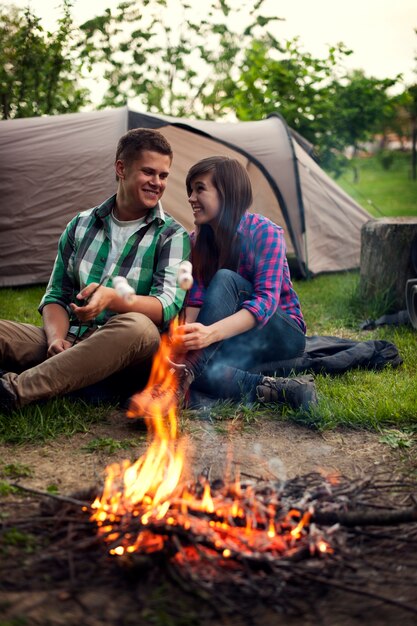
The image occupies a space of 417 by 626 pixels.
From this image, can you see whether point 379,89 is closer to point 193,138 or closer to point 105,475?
point 193,138

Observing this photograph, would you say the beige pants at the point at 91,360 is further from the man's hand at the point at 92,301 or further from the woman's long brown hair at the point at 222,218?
the woman's long brown hair at the point at 222,218

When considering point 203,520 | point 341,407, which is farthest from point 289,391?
point 203,520

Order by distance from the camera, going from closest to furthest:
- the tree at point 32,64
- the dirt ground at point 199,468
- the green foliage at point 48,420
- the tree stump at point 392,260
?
the dirt ground at point 199,468
the green foliage at point 48,420
the tree stump at point 392,260
the tree at point 32,64

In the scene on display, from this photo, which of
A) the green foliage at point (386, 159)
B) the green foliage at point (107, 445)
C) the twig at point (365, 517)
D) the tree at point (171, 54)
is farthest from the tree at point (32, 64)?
the green foliage at point (386, 159)

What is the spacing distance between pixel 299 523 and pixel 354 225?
647 centimetres

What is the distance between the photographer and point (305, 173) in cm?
793

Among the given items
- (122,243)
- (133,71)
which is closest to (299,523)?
(122,243)

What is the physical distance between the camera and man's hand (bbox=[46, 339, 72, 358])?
3.51 metres

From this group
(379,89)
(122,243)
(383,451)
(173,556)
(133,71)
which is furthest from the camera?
(133,71)

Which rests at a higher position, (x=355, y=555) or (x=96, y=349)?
(x=96, y=349)

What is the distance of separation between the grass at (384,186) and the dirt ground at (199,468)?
6041mm

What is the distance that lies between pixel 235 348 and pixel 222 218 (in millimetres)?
729

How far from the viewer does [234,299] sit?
368 cm

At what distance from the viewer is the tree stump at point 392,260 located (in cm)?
589
